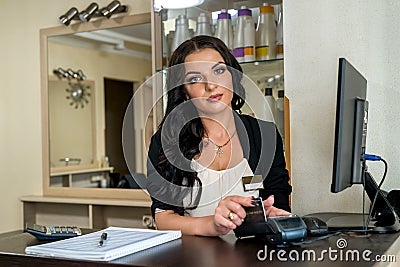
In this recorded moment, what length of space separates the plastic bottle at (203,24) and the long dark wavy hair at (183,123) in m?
0.82

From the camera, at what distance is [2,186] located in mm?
3465

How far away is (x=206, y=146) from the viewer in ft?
5.06

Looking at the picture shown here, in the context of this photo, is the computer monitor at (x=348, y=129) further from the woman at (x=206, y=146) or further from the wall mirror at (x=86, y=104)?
the wall mirror at (x=86, y=104)

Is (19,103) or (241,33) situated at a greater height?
(241,33)

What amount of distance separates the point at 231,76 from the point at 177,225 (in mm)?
472

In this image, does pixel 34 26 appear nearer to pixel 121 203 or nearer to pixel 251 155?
pixel 121 203

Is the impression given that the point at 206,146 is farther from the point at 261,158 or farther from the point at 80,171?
the point at 80,171

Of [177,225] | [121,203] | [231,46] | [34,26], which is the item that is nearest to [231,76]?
[177,225]

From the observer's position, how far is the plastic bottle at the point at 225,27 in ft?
7.49

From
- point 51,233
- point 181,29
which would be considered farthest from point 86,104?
point 51,233

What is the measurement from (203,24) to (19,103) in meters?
1.58

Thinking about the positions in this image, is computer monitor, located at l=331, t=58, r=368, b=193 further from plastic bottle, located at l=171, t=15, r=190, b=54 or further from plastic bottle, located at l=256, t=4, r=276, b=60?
plastic bottle, located at l=171, t=15, r=190, b=54

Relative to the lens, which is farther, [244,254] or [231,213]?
[231,213]

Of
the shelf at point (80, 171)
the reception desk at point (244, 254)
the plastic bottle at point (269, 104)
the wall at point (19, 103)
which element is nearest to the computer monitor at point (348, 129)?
the reception desk at point (244, 254)
